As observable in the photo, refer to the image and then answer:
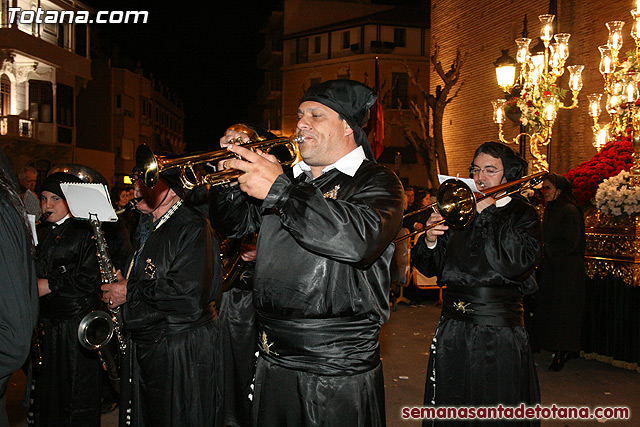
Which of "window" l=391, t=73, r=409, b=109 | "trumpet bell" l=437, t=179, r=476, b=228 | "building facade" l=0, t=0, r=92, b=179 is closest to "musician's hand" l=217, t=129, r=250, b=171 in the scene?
"trumpet bell" l=437, t=179, r=476, b=228

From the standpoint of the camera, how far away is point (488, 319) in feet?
13.6

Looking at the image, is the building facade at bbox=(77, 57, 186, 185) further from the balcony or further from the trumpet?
the trumpet

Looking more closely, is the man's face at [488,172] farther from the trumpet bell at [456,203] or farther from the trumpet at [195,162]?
the trumpet at [195,162]

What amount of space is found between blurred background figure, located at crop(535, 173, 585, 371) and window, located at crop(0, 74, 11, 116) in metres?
24.4

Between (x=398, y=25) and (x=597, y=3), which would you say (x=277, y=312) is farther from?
(x=398, y=25)

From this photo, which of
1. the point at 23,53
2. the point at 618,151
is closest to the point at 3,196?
the point at 618,151

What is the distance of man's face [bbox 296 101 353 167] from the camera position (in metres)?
2.94

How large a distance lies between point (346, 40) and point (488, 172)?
127ft

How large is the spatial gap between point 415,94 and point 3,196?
39.2 m

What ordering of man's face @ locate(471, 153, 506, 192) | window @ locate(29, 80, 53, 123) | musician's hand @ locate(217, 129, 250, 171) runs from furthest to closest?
window @ locate(29, 80, 53, 123) → man's face @ locate(471, 153, 506, 192) → musician's hand @ locate(217, 129, 250, 171)

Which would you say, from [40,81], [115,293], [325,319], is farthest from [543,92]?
[40,81]

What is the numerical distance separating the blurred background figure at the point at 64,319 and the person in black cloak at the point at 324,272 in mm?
2537

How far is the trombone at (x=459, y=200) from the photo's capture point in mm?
4199

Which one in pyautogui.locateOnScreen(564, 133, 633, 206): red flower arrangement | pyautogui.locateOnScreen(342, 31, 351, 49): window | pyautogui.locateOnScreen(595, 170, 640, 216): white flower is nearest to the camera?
pyautogui.locateOnScreen(595, 170, 640, 216): white flower
